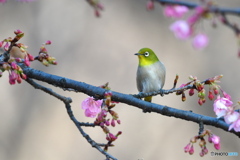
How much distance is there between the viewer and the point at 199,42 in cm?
107

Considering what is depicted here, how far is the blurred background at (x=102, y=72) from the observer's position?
17.3ft

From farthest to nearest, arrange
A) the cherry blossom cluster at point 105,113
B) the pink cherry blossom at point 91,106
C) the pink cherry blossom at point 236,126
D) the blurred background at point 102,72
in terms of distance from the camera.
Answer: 1. the blurred background at point 102,72
2. the pink cherry blossom at point 91,106
3. the cherry blossom cluster at point 105,113
4. the pink cherry blossom at point 236,126

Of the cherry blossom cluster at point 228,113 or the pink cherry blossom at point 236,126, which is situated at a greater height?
the cherry blossom cluster at point 228,113

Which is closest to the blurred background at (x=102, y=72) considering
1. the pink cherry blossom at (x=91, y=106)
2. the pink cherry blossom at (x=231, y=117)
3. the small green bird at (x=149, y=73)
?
the small green bird at (x=149, y=73)

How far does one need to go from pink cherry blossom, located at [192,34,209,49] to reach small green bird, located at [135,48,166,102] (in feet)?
7.96

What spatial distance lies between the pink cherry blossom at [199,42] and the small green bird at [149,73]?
2426 mm

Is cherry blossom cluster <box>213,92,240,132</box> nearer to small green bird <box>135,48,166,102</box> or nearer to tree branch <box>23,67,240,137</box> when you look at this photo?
tree branch <box>23,67,240,137</box>

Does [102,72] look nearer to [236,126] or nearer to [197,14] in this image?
[236,126]

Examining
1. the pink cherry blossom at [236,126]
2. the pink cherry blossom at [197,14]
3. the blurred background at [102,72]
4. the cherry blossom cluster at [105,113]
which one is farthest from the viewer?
the blurred background at [102,72]

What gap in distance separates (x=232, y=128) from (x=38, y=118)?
160 inches

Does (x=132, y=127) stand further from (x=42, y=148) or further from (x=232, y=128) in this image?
(x=232, y=128)

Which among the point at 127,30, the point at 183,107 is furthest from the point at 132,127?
the point at 127,30

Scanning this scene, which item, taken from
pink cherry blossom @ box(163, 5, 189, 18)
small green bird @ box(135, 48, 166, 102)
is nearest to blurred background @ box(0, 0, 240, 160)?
small green bird @ box(135, 48, 166, 102)

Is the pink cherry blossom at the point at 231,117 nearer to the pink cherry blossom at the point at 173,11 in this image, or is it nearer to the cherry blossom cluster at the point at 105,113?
the cherry blossom cluster at the point at 105,113
